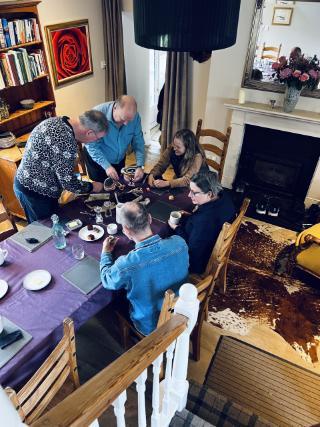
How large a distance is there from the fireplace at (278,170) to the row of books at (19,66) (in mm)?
2429

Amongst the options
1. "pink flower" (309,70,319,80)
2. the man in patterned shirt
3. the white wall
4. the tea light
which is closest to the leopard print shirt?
the man in patterned shirt

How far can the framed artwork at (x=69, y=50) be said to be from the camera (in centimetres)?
377

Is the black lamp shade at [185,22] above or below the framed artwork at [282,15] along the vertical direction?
above

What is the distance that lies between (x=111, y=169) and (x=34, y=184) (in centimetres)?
68

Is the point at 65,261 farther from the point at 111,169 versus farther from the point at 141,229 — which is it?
the point at 111,169

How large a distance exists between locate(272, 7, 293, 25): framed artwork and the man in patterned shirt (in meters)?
2.24

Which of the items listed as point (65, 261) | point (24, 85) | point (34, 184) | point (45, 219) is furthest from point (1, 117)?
point (65, 261)

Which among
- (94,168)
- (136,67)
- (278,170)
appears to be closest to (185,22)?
(94,168)

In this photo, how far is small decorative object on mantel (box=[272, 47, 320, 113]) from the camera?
3225mm

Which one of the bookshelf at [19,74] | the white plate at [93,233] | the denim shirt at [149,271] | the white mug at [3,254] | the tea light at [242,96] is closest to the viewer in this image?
the denim shirt at [149,271]

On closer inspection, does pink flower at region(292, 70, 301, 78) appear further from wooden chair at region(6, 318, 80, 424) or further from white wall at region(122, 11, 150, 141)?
wooden chair at region(6, 318, 80, 424)

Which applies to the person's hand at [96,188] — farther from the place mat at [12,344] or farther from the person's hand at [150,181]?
the place mat at [12,344]

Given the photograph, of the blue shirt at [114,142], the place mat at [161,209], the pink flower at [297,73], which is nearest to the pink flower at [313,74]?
the pink flower at [297,73]

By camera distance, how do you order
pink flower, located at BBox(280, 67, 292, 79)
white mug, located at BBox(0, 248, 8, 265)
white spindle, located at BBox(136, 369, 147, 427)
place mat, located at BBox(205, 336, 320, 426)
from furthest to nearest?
pink flower, located at BBox(280, 67, 292, 79) → place mat, located at BBox(205, 336, 320, 426) → white mug, located at BBox(0, 248, 8, 265) → white spindle, located at BBox(136, 369, 147, 427)
